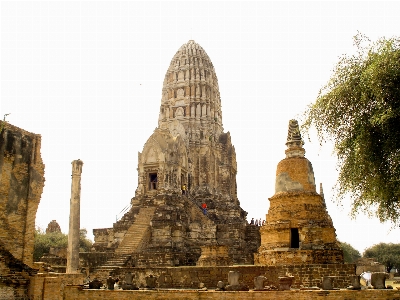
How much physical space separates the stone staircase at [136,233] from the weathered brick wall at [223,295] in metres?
11.0

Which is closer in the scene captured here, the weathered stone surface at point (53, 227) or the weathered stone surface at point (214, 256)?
the weathered stone surface at point (214, 256)

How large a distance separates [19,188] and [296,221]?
1066 cm

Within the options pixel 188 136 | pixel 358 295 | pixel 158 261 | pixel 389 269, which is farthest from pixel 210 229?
pixel 389 269

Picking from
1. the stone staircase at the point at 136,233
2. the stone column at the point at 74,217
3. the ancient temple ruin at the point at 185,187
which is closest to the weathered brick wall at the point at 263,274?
the stone column at the point at 74,217

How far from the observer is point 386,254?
56938 millimetres

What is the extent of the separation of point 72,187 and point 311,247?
11.2m

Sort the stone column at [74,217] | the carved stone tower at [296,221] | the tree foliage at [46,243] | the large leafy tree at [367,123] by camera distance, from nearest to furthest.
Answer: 1. the large leafy tree at [367,123]
2. the carved stone tower at [296,221]
3. the stone column at [74,217]
4. the tree foliage at [46,243]

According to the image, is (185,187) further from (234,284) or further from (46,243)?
(234,284)

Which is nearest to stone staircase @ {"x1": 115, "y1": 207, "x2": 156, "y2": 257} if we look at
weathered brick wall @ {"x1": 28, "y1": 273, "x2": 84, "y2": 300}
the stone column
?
the stone column

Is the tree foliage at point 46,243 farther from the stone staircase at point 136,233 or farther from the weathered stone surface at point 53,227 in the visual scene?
the stone staircase at point 136,233

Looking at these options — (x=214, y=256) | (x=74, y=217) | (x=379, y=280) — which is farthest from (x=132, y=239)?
(x=379, y=280)

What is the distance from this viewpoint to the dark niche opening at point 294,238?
61.0ft

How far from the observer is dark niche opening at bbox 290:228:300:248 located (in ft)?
61.0

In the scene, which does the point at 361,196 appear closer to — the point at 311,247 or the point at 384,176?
the point at 384,176
